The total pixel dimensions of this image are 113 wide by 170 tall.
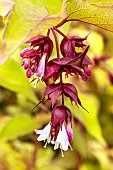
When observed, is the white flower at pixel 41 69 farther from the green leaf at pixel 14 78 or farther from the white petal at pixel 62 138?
the green leaf at pixel 14 78

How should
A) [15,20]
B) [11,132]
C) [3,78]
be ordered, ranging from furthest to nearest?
1. [11,132]
2. [3,78]
3. [15,20]

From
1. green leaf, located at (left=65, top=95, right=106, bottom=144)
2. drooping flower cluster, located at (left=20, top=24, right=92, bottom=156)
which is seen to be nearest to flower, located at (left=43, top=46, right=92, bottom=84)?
drooping flower cluster, located at (left=20, top=24, right=92, bottom=156)

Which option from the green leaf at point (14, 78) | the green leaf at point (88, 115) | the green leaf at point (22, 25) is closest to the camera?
the green leaf at point (22, 25)

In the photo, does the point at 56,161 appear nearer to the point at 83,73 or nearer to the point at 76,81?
the point at 76,81

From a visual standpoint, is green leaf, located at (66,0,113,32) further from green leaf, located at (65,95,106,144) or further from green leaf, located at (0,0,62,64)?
green leaf, located at (65,95,106,144)

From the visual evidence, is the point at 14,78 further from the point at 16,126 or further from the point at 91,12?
→ the point at 91,12

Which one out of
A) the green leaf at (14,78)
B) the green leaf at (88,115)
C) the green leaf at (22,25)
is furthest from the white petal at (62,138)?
the green leaf at (88,115)

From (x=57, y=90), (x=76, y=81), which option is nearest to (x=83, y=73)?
(x=57, y=90)
